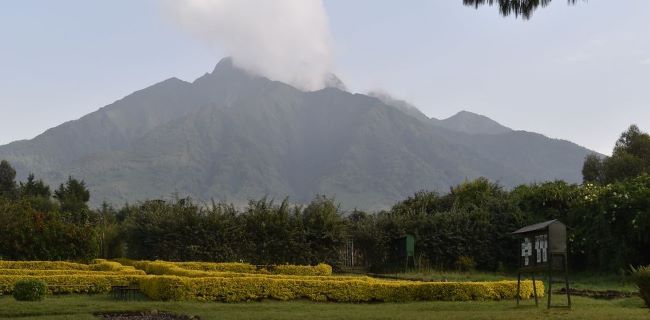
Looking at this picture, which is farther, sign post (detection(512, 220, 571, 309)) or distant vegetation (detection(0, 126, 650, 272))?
distant vegetation (detection(0, 126, 650, 272))

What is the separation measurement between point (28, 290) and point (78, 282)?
9.50 feet

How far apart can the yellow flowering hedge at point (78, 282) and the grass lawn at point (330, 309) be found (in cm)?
101

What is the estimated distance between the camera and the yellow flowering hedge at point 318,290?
57.6ft

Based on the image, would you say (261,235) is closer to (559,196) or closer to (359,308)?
(559,196)

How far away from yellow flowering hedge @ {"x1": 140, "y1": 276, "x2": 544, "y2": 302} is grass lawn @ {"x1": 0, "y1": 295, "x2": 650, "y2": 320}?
52 centimetres

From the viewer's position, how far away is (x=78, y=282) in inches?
779

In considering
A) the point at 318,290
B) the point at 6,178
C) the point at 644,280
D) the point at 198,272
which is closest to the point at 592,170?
the point at 6,178

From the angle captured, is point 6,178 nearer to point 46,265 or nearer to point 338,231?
point 338,231

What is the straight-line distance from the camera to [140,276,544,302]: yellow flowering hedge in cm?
1755

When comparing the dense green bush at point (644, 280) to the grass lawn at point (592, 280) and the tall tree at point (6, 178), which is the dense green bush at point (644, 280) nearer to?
the grass lawn at point (592, 280)

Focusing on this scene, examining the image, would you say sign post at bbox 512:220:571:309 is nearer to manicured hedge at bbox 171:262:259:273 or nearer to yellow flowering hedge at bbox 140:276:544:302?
yellow flowering hedge at bbox 140:276:544:302

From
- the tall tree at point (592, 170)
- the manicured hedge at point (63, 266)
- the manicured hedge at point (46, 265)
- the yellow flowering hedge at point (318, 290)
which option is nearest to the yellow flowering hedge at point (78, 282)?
the yellow flowering hedge at point (318, 290)

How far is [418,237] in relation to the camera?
1313 inches

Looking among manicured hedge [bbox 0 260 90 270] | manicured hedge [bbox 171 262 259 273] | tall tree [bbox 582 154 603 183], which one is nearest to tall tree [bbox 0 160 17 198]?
manicured hedge [bbox 0 260 90 270]
